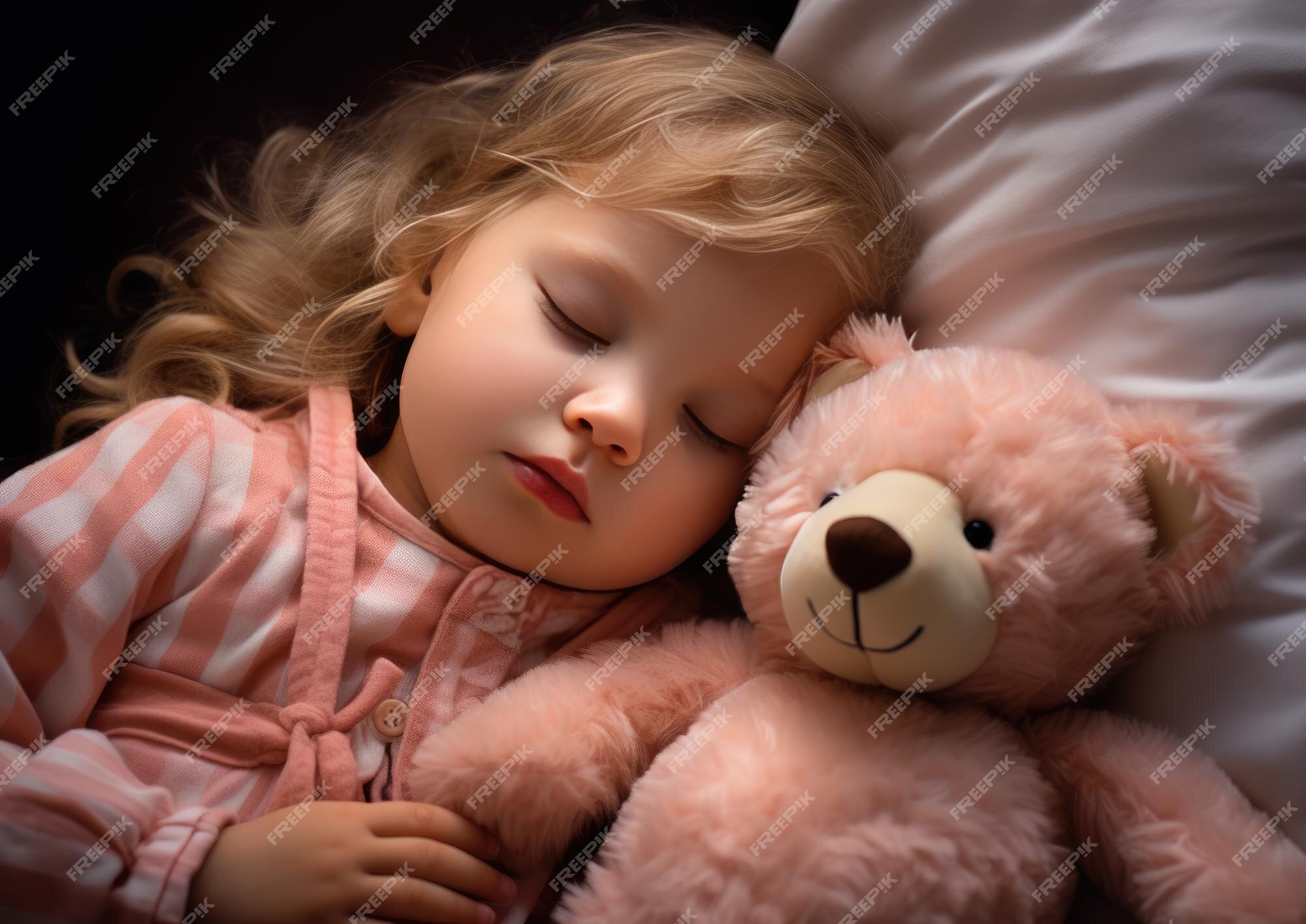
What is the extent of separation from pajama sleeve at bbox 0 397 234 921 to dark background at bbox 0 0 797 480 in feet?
0.81

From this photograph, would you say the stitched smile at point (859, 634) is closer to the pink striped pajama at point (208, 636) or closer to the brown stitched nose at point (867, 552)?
the brown stitched nose at point (867, 552)

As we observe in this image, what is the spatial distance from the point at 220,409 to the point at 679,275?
54 cm

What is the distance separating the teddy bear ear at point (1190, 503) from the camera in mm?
666

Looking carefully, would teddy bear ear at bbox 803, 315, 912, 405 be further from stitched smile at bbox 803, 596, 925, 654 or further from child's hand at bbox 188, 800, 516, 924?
child's hand at bbox 188, 800, 516, 924

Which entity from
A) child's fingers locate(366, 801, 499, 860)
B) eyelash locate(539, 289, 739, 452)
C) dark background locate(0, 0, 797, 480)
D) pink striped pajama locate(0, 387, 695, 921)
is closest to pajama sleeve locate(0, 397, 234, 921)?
pink striped pajama locate(0, 387, 695, 921)

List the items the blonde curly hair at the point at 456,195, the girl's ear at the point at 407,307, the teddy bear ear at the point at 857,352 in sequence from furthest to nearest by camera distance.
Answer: the girl's ear at the point at 407,307 → the blonde curly hair at the point at 456,195 → the teddy bear ear at the point at 857,352

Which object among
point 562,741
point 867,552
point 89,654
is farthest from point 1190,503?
point 89,654

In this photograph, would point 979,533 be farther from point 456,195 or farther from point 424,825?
point 456,195

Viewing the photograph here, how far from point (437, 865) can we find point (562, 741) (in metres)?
0.15

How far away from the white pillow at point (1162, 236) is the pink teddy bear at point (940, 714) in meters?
0.06

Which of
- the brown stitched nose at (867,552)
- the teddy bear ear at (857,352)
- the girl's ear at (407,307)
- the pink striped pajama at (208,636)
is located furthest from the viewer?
the girl's ear at (407,307)

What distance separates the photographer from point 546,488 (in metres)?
0.86

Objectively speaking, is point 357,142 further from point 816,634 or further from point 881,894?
point 881,894

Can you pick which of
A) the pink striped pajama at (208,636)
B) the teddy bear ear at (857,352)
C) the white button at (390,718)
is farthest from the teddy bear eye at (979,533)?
the white button at (390,718)
